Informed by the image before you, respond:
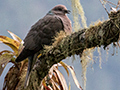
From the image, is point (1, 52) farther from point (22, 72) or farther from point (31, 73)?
point (31, 73)

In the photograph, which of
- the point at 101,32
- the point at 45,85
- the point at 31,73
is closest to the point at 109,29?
the point at 101,32

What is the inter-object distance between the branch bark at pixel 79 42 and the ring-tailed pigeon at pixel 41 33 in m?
0.38

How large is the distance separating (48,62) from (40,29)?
0.88 meters

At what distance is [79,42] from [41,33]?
3.95ft

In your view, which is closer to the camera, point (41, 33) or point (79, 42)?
point (79, 42)

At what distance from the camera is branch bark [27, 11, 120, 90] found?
218 cm

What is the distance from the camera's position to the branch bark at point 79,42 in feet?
7.14

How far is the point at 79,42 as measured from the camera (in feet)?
8.12

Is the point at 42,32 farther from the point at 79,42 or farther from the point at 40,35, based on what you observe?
the point at 79,42

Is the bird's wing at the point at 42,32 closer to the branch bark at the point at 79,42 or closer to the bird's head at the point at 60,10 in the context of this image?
the bird's head at the point at 60,10

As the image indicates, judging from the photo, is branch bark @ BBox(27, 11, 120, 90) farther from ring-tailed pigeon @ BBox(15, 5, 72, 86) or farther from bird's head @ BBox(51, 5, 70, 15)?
bird's head @ BBox(51, 5, 70, 15)

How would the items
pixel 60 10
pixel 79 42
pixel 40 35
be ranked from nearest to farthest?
pixel 79 42 → pixel 40 35 → pixel 60 10

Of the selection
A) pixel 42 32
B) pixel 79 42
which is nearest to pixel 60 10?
pixel 42 32

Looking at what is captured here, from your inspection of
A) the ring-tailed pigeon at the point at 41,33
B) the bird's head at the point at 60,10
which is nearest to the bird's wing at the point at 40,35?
the ring-tailed pigeon at the point at 41,33
